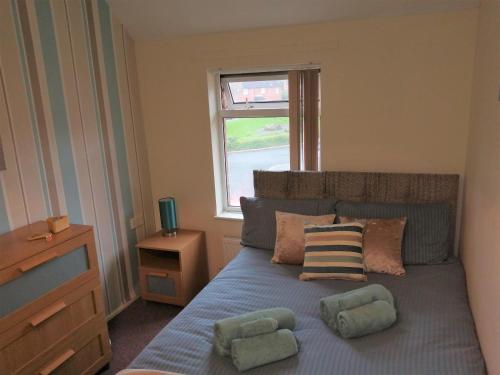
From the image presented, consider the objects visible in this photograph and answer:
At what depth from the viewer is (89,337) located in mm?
2195

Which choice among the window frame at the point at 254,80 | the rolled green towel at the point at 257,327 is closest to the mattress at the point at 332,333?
the rolled green towel at the point at 257,327

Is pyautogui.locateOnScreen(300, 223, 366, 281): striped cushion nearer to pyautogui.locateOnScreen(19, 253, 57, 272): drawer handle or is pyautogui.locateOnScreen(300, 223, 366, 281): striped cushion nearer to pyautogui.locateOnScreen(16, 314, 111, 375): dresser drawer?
pyautogui.locateOnScreen(16, 314, 111, 375): dresser drawer

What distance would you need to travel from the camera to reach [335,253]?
88.0 inches

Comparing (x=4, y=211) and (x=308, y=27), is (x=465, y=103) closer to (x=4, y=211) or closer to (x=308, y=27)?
(x=308, y=27)

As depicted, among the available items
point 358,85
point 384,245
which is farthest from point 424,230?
point 358,85

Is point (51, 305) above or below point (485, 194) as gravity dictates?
below

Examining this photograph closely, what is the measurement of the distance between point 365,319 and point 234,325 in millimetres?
562

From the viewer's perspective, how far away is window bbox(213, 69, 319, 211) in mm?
2854

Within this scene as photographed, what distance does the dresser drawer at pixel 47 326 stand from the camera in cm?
177

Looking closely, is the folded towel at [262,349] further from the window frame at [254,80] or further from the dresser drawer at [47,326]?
the window frame at [254,80]

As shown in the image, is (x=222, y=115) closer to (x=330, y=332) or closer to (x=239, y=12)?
(x=239, y=12)

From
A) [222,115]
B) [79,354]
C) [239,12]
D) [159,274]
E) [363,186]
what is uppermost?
[239,12]

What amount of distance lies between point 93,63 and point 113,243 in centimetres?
127

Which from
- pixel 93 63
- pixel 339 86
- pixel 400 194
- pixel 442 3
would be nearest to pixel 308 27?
pixel 339 86
